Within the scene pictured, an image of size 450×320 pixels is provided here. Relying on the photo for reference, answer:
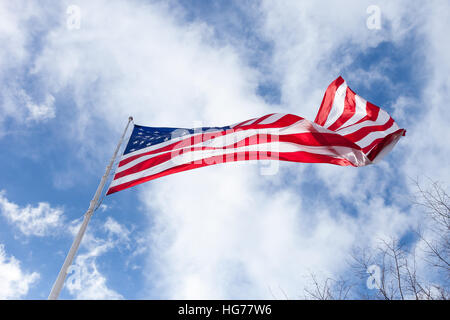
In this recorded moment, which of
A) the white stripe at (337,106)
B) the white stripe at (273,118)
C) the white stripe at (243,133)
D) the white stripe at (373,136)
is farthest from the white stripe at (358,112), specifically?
the white stripe at (273,118)

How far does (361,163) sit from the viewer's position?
7863mm

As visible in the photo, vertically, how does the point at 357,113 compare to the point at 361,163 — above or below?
above

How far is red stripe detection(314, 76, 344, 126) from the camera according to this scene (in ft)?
34.5

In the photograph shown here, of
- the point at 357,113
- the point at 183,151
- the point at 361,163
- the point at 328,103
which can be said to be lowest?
A: the point at 361,163

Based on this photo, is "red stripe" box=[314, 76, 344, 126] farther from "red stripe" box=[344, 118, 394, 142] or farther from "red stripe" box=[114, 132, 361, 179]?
"red stripe" box=[114, 132, 361, 179]

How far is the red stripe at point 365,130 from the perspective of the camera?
→ 29.0 feet

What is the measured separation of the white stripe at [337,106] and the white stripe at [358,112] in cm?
46

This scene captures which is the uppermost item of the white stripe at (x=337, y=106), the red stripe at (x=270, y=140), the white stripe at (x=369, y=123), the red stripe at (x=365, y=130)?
the white stripe at (x=337, y=106)

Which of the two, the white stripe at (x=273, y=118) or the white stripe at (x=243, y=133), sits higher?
the white stripe at (x=273, y=118)

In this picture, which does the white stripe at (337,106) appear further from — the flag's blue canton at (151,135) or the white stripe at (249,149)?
the flag's blue canton at (151,135)
